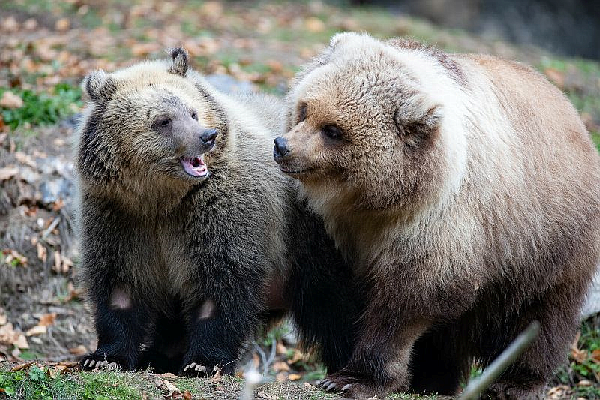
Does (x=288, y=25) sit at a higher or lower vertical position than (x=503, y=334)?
higher

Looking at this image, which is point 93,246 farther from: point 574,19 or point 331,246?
point 574,19

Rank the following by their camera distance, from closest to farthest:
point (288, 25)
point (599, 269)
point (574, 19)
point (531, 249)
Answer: point (531, 249) → point (599, 269) → point (288, 25) → point (574, 19)

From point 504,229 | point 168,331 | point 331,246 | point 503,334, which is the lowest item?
point 168,331

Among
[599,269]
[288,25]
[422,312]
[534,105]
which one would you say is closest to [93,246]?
[422,312]

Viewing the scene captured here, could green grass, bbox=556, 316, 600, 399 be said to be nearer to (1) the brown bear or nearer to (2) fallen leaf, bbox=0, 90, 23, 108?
(1) the brown bear

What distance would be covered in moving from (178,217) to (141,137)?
2.16 feet

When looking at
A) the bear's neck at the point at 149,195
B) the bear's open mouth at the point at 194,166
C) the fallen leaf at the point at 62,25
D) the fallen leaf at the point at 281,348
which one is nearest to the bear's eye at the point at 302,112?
the bear's open mouth at the point at 194,166

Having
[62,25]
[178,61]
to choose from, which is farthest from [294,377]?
[62,25]

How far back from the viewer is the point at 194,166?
22.7 ft

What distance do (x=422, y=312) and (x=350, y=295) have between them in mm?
1040

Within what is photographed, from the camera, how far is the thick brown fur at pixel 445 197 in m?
6.29

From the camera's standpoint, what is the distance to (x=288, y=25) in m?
17.0

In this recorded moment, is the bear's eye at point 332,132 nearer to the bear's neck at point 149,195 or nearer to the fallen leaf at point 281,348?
the bear's neck at point 149,195

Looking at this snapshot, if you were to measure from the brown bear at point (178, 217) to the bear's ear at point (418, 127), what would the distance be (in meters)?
1.31
